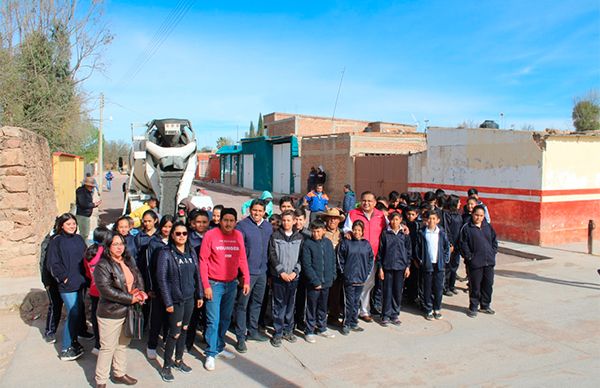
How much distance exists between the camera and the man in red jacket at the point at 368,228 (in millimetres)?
6230

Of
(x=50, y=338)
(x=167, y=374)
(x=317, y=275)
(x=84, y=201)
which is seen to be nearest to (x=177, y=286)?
(x=167, y=374)

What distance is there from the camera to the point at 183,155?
33.6 feet

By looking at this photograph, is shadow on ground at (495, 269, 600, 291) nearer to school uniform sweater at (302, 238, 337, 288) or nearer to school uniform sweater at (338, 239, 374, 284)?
school uniform sweater at (338, 239, 374, 284)

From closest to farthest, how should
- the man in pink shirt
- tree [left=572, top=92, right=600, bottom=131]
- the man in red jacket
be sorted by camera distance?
the man in pink shirt, the man in red jacket, tree [left=572, top=92, right=600, bottom=131]

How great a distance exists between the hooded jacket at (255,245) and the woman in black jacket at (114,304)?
128cm

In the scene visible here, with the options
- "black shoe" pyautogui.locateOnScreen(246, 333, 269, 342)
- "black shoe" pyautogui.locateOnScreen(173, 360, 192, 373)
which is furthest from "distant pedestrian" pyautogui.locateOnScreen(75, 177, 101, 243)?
"black shoe" pyautogui.locateOnScreen(173, 360, 192, 373)

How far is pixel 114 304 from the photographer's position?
163 inches

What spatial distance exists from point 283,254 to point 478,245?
9.73ft

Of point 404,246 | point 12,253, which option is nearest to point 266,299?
point 404,246

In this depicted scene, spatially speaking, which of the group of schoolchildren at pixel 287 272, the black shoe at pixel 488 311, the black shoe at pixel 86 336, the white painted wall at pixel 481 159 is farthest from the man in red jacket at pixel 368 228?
the white painted wall at pixel 481 159

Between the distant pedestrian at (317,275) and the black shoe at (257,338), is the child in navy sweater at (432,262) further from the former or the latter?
the black shoe at (257,338)

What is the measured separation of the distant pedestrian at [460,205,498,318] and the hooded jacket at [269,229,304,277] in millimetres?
2678

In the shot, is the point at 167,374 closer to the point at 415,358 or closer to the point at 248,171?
the point at 415,358

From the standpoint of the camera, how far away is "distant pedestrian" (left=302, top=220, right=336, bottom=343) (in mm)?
5363
